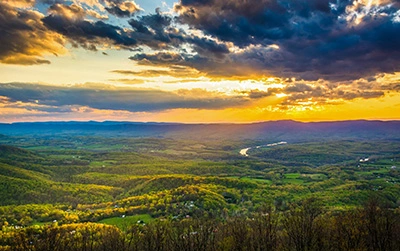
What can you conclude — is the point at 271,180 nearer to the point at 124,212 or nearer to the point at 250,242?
the point at 124,212

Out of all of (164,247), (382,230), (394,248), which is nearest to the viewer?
(394,248)

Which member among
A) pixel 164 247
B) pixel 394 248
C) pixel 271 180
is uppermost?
pixel 394 248

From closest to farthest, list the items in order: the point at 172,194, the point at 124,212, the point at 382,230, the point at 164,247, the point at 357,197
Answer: the point at 382,230
the point at 164,247
the point at 124,212
the point at 357,197
the point at 172,194

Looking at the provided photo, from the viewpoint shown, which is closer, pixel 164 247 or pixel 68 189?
pixel 164 247

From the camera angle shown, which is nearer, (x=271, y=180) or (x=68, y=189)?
(x=68, y=189)

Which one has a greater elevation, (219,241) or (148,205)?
(219,241)

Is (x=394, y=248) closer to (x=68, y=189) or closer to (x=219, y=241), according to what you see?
(x=219, y=241)

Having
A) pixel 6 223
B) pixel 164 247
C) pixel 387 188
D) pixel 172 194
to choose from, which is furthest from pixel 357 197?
pixel 6 223

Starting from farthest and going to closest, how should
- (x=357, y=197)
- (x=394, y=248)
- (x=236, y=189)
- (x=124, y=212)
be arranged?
1. (x=236, y=189)
2. (x=357, y=197)
3. (x=124, y=212)
4. (x=394, y=248)

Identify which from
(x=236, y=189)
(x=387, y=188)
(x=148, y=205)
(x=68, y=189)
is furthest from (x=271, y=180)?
(x=68, y=189)
